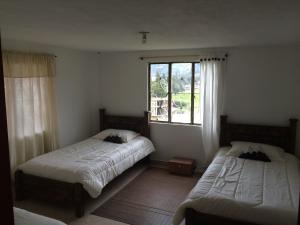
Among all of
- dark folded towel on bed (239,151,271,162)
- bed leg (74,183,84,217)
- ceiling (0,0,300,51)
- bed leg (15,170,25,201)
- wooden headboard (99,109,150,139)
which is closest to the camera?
ceiling (0,0,300,51)

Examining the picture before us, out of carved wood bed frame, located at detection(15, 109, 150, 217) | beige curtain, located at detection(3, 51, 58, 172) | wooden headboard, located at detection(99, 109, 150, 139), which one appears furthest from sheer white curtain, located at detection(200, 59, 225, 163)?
beige curtain, located at detection(3, 51, 58, 172)

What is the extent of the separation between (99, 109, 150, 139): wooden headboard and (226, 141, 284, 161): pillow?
177 centimetres

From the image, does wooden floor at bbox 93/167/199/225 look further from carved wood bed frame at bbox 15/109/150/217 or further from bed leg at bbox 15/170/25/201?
bed leg at bbox 15/170/25/201

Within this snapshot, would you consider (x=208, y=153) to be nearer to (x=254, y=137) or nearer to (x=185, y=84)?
(x=254, y=137)

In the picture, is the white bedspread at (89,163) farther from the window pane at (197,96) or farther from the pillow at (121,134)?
the window pane at (197,96)

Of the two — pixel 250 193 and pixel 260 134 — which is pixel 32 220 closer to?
pixel 250 193

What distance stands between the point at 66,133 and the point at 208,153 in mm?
2689

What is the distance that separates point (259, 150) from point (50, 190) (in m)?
3.10

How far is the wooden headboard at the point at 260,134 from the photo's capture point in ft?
13.1

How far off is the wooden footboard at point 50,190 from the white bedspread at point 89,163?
0.07 m

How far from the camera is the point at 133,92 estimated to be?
Answer: 516cm

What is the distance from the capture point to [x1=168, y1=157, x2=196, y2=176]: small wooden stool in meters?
4.49

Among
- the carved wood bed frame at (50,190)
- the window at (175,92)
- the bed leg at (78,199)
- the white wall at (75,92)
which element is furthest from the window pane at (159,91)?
the bed leg at (78,199)

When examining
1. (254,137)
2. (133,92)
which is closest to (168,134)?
(133,92)
